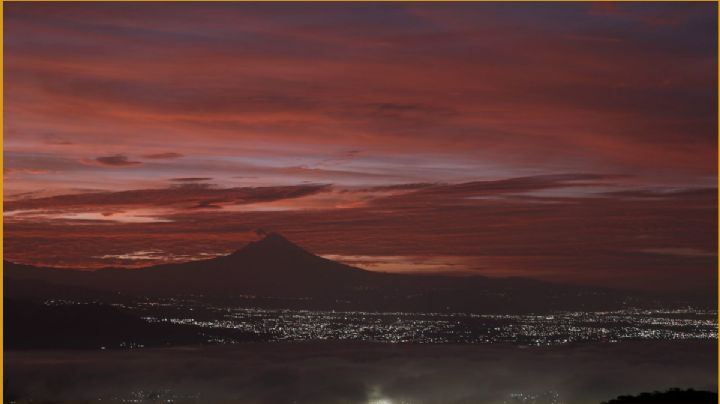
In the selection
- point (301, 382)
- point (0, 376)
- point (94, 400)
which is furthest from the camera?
point (301, 382)

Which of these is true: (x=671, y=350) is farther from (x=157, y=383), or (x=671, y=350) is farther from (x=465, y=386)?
(x=157, y=383)

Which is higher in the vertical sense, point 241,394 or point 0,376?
point 0,376

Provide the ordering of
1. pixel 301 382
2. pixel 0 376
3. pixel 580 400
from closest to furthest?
1. pixel 0 376
2. pixel 580 400
3. pixel 301 382

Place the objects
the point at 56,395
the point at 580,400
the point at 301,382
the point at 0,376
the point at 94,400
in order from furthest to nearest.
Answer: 1. the point at 301,382
2. the point at 56,395
3. the point at 94,400
4. the point at 580,400
5. the point at 0,376

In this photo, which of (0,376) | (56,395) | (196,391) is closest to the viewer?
(0,376)

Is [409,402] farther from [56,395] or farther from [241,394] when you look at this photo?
[56,395]

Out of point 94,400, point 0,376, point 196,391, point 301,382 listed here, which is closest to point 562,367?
point 301,382

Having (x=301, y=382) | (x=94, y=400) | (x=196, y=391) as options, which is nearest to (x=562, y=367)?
(x=301, y=382)

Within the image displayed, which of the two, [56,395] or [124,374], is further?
[124,374]

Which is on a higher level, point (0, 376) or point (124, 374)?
point (0, 376)
